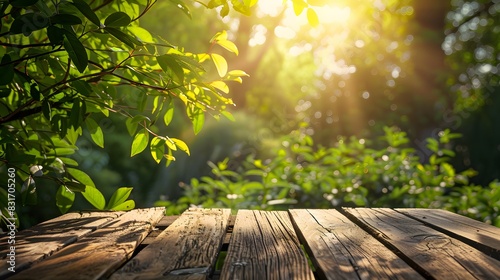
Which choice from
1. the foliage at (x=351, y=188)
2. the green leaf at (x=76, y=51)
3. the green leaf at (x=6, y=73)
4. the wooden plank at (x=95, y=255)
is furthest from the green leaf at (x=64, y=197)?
the foliage at (x=351, y=188)

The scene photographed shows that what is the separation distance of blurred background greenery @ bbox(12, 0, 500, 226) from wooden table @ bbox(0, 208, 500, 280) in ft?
6.20

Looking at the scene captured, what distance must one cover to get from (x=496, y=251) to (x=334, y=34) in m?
13.7

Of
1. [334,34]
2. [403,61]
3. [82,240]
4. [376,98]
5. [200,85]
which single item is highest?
[334,34]

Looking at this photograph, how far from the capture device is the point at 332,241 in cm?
172

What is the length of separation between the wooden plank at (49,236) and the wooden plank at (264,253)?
1.80ft

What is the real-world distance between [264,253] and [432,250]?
568 mm

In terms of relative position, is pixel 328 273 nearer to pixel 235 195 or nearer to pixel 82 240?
pixel 82 240

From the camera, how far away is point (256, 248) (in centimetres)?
159

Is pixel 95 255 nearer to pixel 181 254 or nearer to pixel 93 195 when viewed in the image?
pixel 181 254

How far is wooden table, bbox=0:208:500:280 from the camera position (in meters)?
1.28

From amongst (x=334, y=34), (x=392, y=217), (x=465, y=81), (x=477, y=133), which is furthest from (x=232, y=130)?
(x=392, y=217)

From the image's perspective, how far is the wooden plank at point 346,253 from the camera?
51.0 inches

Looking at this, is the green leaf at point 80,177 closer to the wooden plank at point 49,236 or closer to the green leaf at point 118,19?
the wooden plank at point 49,236

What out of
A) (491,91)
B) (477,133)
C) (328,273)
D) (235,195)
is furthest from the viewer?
(491,91)
